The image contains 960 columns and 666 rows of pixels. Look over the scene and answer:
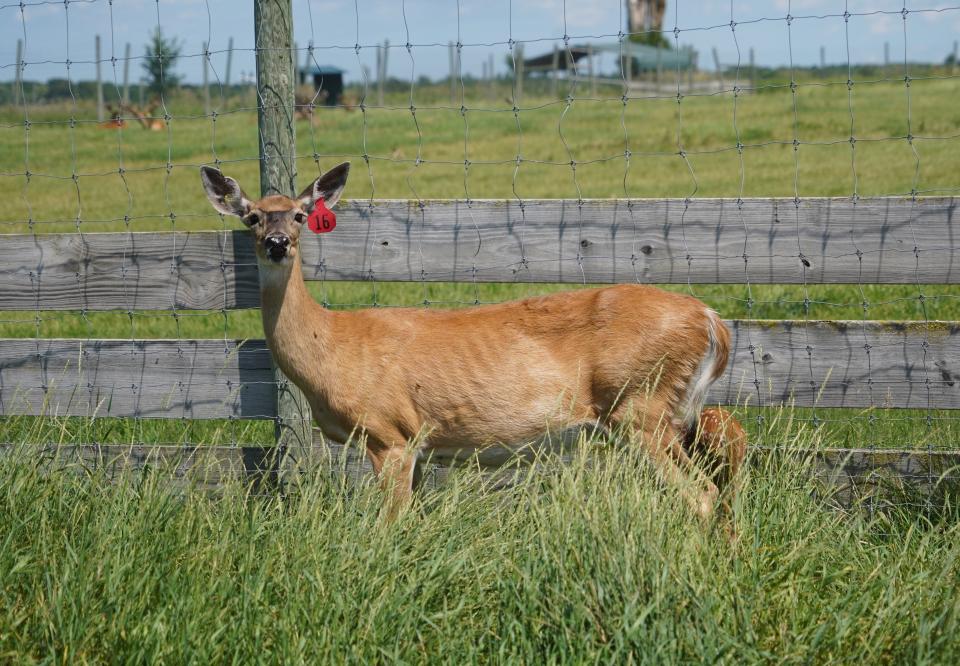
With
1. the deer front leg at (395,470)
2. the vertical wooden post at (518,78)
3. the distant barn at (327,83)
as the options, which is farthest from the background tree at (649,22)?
the deer front leg at (395,470)

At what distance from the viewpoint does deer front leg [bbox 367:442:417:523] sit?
187 inches

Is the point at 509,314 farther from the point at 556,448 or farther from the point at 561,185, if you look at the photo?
the point at 561,185

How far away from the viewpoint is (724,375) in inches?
205

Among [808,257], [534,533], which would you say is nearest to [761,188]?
[808,257]

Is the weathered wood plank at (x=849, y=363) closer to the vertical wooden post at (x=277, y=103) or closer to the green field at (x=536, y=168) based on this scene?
the green field at (x=536, y=168)

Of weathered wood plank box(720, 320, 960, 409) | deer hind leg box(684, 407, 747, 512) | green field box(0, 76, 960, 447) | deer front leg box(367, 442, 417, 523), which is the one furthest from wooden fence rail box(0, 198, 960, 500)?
deer front leg box(367, 442, 417, 523)

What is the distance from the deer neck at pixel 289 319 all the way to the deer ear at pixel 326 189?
29cm

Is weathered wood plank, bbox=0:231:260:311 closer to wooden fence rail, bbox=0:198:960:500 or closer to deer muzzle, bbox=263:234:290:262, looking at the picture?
wooden fence rail, bbox=0:198:960:500

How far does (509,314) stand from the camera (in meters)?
5.16

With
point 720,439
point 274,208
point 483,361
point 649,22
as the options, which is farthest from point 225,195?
point 649,22

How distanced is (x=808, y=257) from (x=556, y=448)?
57.5 inches

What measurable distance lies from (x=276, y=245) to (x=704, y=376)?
2.00 m

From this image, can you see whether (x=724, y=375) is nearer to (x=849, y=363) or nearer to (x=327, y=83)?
(x=849, y=363)

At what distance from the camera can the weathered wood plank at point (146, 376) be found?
548 centimetres
